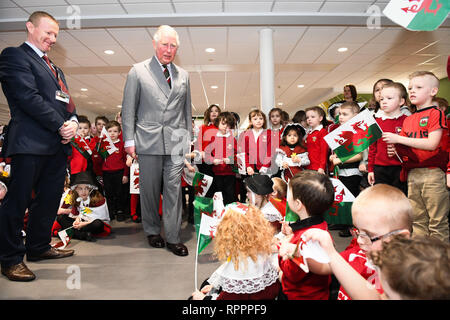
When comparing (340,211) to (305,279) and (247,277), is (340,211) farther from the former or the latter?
(247,277)

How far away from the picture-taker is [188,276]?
175 centimetres

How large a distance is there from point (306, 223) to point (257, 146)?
2193 millimetres

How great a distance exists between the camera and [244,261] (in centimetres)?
115

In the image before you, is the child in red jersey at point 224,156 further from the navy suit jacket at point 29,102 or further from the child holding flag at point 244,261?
the child holding flag at point 244,261

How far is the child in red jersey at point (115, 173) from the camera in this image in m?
3.47

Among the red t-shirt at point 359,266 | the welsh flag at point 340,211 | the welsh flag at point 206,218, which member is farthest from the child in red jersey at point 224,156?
the red t-shirt at point 359,266

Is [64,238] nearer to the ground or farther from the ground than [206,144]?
nearer to the ground

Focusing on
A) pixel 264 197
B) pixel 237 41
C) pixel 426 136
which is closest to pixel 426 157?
pixel 426 136

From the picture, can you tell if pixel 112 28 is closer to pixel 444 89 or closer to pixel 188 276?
pixel 188 276

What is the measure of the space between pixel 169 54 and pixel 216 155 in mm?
1347

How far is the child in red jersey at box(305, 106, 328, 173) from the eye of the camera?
2.92 meters

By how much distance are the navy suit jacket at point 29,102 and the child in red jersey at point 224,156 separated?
5.49 ft

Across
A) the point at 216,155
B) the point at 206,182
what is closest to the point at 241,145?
the point at 216,155

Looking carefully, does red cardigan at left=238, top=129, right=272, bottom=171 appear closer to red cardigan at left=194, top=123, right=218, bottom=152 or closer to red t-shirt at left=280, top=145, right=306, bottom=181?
red t-shirt at left=280, top=145, right=306, bottom=181
